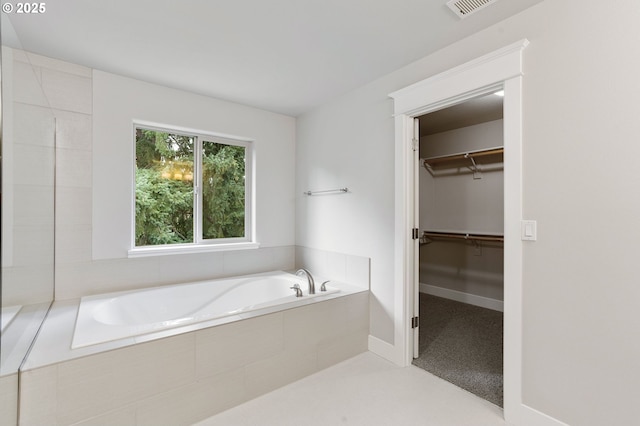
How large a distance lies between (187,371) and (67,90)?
2202 mm

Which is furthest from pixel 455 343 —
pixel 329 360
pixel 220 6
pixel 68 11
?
pixel 68 11

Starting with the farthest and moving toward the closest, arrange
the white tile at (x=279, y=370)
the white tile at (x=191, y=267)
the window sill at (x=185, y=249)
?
the white tile at (x=191, y=267) < the window sill at (x=185, y=249) < the white tile at (x=279, y=370)

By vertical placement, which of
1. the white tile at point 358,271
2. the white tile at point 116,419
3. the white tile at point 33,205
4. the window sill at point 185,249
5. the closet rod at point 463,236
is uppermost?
the white tile at point 33,205

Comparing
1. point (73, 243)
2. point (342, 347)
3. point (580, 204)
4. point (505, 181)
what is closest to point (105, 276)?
point (73, 243)

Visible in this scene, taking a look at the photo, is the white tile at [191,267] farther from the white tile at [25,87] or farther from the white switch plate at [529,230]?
the white switch plate at [529,230]

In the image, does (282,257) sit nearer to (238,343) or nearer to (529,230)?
(238,343)

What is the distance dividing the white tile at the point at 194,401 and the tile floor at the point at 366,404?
0.06 m

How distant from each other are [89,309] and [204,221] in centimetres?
124

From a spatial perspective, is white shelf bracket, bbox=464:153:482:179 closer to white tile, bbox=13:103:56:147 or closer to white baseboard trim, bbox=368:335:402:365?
white baseboard trim, bbox=368:335:402:365

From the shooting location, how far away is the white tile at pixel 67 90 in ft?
7.20

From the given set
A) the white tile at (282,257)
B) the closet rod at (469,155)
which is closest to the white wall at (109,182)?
the white tile at (282,257)

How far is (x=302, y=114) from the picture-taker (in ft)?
11.4

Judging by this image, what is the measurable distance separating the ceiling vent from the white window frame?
2226 mm

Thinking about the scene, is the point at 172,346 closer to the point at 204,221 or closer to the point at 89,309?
the point at 89,309
